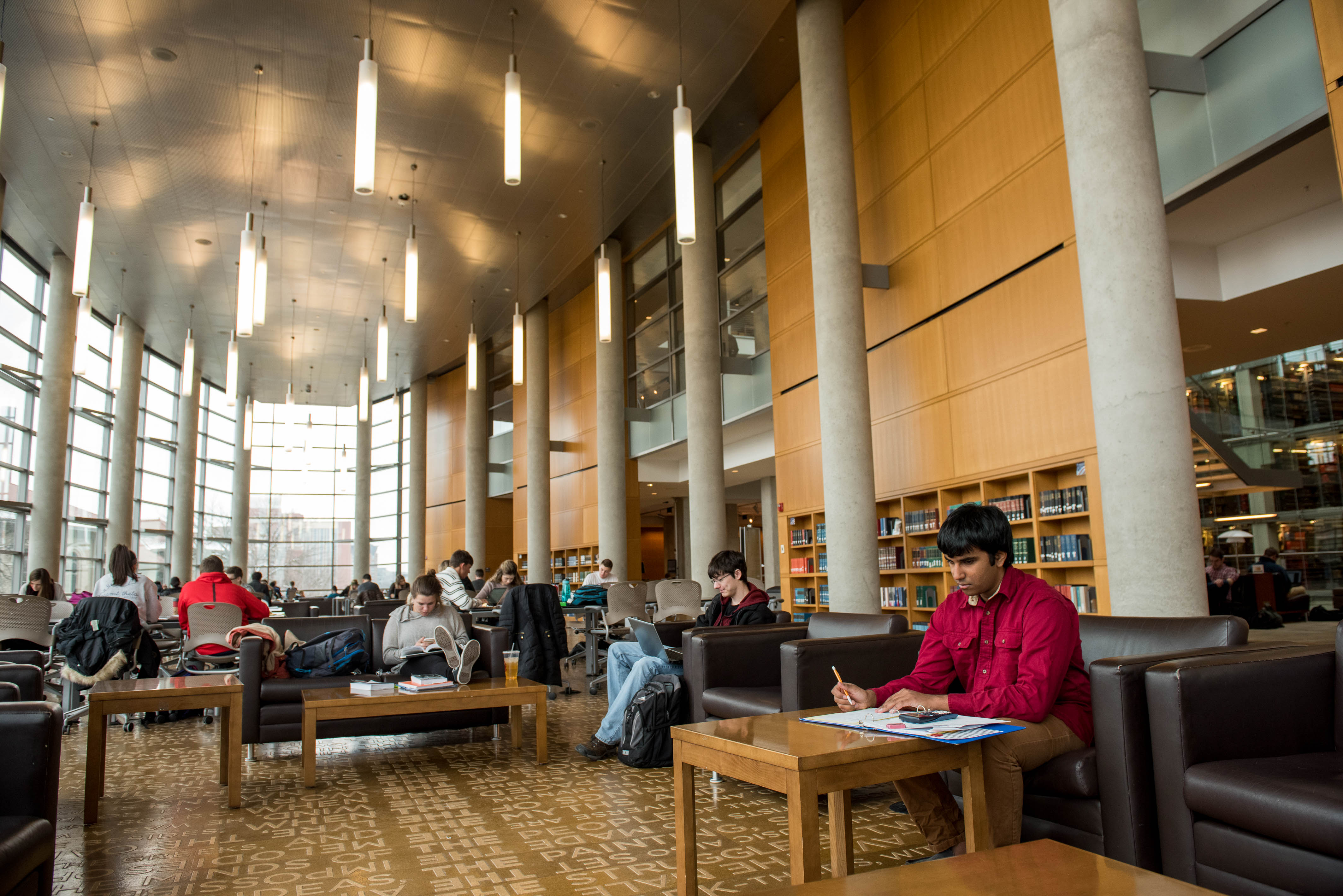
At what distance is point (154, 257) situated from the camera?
44.1ft

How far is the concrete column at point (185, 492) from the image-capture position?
1916cm

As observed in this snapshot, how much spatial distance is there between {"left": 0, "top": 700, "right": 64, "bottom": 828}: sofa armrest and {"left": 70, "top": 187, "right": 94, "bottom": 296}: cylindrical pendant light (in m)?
5.21

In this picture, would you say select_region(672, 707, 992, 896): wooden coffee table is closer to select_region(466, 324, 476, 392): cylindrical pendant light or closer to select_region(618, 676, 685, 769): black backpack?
select_region(618, 676, 685, 769): black backpack

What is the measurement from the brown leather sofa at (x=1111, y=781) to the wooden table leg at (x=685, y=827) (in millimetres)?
928

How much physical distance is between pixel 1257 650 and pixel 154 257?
15.1m

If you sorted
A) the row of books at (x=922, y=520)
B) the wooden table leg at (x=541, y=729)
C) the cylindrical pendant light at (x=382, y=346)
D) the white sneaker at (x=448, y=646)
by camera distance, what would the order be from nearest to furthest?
the wooden table leg at (x=541, y=729) → the white sneaker at (x=448, y=646) → the row of books at (x=922, y=520) → the cylindrical pendant light at (x=382, y=346)

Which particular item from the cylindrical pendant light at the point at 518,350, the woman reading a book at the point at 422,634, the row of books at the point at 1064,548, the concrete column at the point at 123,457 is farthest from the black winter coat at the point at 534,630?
the concrete column at the point at 123,457

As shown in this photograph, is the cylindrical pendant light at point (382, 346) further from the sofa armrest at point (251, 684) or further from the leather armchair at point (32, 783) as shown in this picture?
the leather armchair at point (32, 783)

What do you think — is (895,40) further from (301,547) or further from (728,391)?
(301,547)

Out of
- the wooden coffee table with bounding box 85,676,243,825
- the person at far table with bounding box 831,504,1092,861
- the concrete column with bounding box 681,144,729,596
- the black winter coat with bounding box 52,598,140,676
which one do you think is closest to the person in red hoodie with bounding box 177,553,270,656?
the black winter coat with bounding box 52,598,140,676

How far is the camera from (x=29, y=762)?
2.05 meters

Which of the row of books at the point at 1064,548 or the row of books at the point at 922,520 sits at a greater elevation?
A: the row of books at the point at 922,520

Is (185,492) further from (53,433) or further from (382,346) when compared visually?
(382,346)

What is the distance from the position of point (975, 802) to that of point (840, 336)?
219 inches
